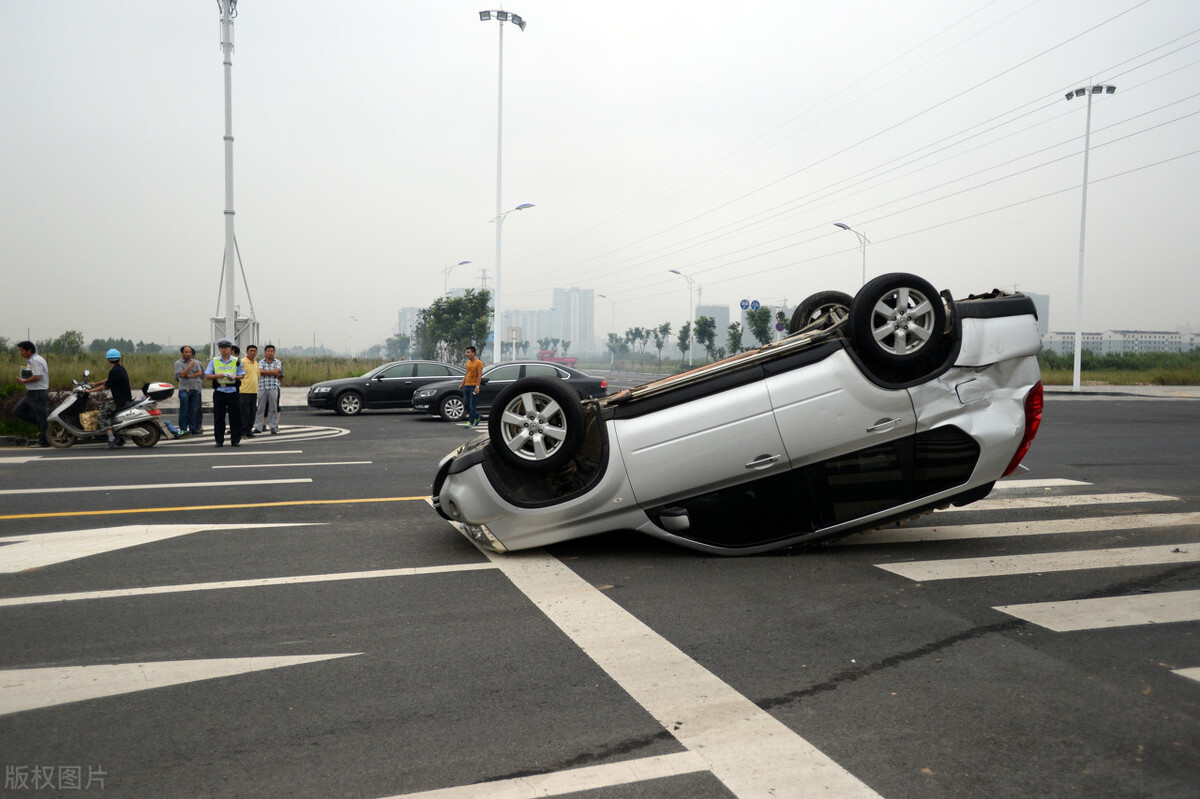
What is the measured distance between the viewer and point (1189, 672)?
3986 mm

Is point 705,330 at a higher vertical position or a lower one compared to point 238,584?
higher

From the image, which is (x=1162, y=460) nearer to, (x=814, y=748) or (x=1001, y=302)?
(x=1001, y=302)

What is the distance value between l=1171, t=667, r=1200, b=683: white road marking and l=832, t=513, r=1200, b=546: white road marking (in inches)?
109

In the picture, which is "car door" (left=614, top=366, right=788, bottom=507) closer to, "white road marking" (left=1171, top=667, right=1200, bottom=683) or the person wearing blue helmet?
"white road marking" (left=1171, top=667, right=1200, bottom=683)

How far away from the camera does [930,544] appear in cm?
668

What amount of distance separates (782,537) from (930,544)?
1490 millimetres

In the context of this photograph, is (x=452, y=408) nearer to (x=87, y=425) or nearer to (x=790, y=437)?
(x=87, y=425)

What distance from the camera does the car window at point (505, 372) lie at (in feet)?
65.9

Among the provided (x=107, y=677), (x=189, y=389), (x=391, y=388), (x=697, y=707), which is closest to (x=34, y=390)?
(x=189, y=389)

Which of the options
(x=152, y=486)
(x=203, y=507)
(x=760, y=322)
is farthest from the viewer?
(x=760, y=322)

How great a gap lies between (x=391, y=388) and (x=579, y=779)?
19.4 meters

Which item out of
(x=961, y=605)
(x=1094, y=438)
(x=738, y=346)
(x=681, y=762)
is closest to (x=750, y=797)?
(x=681, y=762)

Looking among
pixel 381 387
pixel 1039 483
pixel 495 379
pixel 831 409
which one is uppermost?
pixel 495 379

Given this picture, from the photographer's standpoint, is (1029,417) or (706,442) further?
(1029,417)
